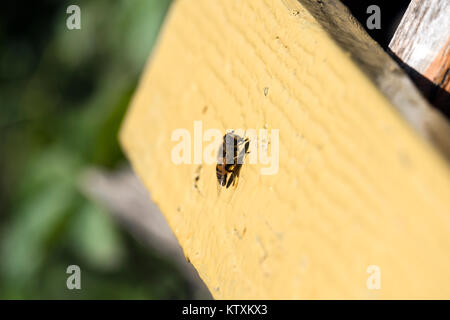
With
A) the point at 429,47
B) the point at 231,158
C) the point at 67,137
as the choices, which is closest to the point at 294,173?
the point at 231,158

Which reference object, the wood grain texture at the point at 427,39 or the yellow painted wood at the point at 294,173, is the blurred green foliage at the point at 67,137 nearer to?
the yellow painted wood at the point at 294,173

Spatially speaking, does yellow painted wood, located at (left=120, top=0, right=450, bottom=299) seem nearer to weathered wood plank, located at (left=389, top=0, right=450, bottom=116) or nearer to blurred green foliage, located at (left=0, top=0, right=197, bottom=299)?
weathered wood plank, located at (left=389, top=0, right=450, bottom=116)

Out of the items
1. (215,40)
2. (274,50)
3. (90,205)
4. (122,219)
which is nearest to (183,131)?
(215,40)

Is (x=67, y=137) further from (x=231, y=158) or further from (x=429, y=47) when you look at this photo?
(x=429, y=47)

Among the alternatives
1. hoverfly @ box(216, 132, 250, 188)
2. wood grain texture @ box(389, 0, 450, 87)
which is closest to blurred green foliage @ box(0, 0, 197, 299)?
hoverfly @ box(216, 132, 250, 188)

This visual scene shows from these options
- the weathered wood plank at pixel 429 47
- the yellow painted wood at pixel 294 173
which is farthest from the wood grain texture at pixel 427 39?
the yellow painted wood at pixel 294 173

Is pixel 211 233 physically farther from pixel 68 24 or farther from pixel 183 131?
pixel 68 24

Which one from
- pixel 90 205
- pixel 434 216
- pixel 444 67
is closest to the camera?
pixel 434 216
